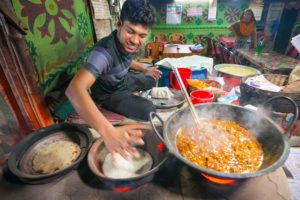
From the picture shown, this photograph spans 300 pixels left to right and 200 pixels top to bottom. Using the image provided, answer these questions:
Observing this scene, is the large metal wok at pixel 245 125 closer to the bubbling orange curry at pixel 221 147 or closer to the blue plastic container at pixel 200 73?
the bubbling orange curry at pixel 221 147

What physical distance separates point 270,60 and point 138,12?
365cm

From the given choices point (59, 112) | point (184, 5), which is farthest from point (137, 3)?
point (184, 5)

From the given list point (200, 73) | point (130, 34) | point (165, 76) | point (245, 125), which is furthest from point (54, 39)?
point (245, 125)

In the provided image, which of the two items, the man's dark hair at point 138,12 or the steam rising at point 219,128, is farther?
the man's dark hair at point 138,12

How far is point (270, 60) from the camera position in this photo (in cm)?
386

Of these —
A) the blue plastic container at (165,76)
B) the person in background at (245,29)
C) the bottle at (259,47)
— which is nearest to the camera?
the blue plastic container at (165,76)

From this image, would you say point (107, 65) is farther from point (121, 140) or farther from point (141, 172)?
point (141, 172)

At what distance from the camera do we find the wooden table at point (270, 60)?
11.4 feet

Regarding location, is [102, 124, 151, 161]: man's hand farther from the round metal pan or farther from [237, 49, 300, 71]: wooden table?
[237, 49, 300, 71]: wooden table

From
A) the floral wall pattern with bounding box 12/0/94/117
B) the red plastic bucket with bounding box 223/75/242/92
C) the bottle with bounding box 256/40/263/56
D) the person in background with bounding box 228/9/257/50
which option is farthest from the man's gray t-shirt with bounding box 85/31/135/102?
the person in background with bounding box 228/9/257/50

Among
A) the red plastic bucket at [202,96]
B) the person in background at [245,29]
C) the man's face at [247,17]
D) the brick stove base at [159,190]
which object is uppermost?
the man's face at [247,17]

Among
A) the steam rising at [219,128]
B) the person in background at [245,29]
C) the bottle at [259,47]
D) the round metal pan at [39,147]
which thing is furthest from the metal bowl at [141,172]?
the person in background at [245,29]

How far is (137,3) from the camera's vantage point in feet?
5.03

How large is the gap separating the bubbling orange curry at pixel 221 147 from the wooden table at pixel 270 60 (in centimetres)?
271
